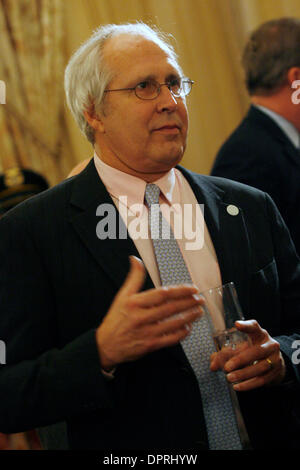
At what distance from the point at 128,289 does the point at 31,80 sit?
10.9 feet

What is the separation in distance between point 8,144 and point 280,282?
2876mm

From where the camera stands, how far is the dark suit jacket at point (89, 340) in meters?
1.56

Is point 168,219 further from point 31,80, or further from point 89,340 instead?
point 31,80

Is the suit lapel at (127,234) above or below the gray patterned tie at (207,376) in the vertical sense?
above

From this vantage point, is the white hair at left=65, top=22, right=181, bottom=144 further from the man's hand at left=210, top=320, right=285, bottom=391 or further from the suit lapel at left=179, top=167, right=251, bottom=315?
the man's hand at left=210, top=320, right=285, bottom=391

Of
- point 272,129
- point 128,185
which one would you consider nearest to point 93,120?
point 128,185

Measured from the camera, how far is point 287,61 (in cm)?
294

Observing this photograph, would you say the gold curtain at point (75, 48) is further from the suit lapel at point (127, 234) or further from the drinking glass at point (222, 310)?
the drinking glass at point (222, 310)

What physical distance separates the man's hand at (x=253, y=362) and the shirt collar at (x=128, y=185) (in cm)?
52

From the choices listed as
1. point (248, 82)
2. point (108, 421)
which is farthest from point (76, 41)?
point (108, 421)

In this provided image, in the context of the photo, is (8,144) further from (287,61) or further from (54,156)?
(287,61)

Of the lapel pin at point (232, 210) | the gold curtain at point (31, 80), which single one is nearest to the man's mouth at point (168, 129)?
the lapel pin at point (232, 210)

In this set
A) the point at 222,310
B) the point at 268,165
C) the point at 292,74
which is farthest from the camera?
the point at 292,74

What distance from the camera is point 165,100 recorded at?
1.81 metres
